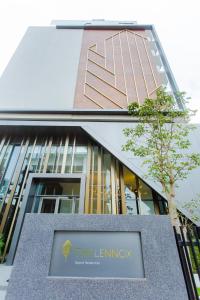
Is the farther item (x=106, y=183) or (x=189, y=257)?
(x=106, y=183)

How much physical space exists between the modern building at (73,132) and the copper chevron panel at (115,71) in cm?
9

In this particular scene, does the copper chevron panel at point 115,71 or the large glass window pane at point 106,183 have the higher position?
A: the copper chevron panel at point 115,71

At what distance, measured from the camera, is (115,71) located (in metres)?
18.1

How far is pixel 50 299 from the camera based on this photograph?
343 centimetres

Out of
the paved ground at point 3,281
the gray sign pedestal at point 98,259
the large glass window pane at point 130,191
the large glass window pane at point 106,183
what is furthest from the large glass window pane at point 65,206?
the gray sign pedestal at point 98,259

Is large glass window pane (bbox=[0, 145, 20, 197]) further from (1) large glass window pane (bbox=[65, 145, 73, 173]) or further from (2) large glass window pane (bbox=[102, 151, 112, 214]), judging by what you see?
(2) large glass window pane (bbox=[102, 151, 112, 214])

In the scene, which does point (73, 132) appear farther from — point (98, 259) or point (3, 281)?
point (98, 259)

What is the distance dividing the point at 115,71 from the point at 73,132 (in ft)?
27.8

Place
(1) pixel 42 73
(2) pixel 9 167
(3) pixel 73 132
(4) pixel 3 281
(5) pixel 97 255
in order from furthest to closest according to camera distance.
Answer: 1. (1) pixel 42 73
2. (3) pixel 73 132
3. (2) pixel 9 167
4. (4) pixel 3 281
5. (5) pixel 97 255

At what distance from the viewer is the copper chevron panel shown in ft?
51.7

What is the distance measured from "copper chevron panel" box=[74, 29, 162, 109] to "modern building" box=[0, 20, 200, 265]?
0.29ft

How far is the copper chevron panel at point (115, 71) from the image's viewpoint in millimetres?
15766

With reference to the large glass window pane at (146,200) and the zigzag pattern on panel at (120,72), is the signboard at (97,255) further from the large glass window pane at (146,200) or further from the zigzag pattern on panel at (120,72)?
the zigzag pattern on panel at (120,72)

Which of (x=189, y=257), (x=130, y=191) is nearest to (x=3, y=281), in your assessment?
(x=189, y=257)
